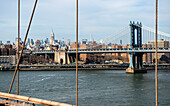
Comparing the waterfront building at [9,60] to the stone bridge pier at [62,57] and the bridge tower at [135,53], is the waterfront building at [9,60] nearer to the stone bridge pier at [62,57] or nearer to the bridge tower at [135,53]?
the stone bridge pier at [62,57]

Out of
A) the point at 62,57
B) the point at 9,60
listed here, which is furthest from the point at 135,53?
the point at 9,60

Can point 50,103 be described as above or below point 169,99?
above

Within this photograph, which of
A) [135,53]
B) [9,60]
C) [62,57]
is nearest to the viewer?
[135,53]

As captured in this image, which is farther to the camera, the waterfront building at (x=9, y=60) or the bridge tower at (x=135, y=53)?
the waterfront building at (x=9, y=60)

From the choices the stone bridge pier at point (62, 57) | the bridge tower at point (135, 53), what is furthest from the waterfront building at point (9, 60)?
the bridge tower at point (135, 53)

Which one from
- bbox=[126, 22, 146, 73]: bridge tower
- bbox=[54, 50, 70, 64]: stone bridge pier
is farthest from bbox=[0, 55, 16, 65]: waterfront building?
bbox=[126, 22, 146, 73]: bridge tower

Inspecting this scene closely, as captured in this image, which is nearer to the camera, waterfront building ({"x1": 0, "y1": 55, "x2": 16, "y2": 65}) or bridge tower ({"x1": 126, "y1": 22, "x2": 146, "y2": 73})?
bridge tower ({"x1": 126, "y1": 22, "x2": 146, "y2": 73})

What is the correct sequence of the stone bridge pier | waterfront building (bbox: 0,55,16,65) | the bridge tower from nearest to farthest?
the bridge tower, the stone bridge pier, waterfront building (bbox: 0,55,16,65)

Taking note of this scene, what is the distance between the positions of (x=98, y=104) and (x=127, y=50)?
4428 centimetres

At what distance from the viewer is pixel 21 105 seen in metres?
8.84

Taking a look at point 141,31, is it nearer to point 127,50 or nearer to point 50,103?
point 127,50

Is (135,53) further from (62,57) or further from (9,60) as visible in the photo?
(9,60)

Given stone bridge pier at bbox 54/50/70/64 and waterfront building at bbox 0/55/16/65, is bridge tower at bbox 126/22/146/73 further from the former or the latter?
waterfront building at bbox 0/55/16/65

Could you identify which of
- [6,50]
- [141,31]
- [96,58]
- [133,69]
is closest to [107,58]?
[96,58]
